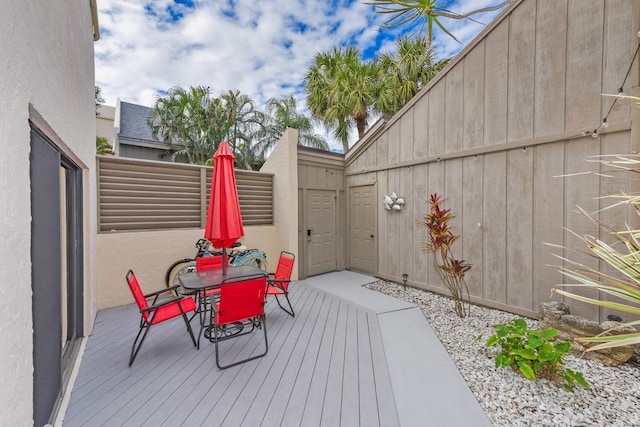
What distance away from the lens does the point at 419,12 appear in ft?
13.1

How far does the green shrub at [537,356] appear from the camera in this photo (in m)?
2.30

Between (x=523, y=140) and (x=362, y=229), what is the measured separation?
357cm

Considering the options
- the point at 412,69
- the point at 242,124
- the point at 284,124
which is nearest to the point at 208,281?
the point at 412,69

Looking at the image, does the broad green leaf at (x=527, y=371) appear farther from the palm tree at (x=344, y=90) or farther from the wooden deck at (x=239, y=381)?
the palm tree at (x=344, y=90)

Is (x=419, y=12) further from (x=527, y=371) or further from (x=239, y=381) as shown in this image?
(x=239, y=381)

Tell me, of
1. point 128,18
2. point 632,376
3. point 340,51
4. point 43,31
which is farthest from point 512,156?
point 340,51

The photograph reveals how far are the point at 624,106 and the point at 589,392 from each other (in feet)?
10.5

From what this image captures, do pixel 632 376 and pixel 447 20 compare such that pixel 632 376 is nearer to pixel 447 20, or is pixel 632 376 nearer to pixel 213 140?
pixel 447 20

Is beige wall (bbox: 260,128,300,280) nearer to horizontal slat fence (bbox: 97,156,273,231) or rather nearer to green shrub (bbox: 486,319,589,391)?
horizontal slat fence (bbox: 97,156,273,231)

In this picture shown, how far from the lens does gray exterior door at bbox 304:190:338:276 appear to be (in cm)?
623

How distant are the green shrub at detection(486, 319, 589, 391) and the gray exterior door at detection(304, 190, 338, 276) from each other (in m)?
4.18

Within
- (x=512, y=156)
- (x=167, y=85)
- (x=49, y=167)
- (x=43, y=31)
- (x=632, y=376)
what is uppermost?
(x=167, y=85)

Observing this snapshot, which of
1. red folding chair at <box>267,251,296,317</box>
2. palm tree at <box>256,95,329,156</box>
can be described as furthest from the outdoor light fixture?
palm tree at <box>256,95,329,156</box>

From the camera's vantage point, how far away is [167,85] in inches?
487
